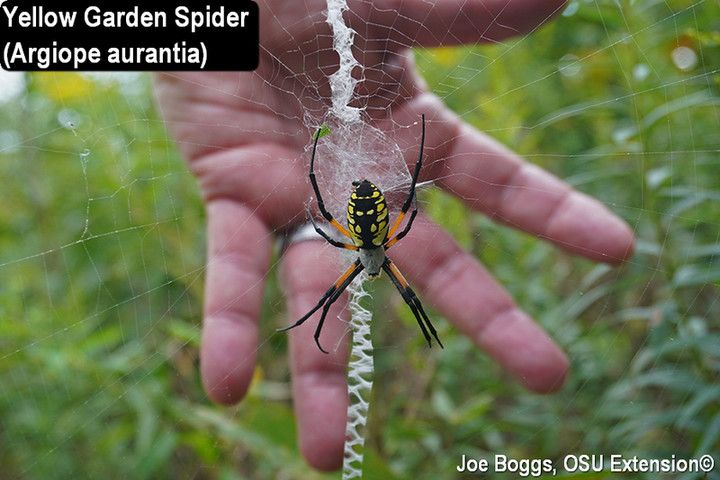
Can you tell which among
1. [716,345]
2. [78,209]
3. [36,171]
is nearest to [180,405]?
[78,209]

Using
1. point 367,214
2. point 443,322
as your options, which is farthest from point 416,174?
point 443,322

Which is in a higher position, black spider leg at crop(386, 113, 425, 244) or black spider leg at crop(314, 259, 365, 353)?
black spider leg at crop(386, 113, 425, 244)

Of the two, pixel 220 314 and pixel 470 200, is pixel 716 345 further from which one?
pixel 220 314

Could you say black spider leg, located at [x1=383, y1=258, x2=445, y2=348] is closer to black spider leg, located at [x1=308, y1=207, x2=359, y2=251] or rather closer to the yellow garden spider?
the yellow garden spider

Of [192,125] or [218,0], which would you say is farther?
[218,0]
